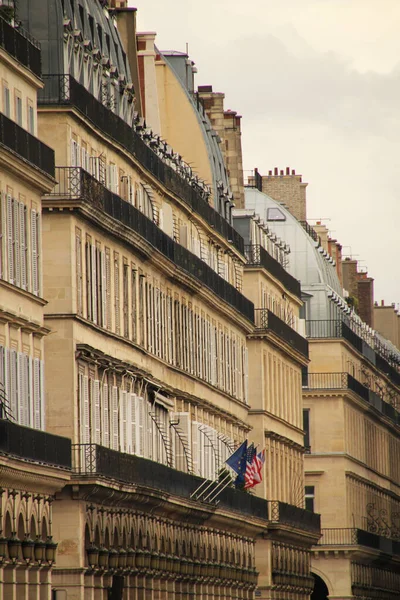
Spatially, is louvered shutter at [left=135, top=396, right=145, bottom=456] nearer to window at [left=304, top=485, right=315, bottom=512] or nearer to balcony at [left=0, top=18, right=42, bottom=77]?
balcony at [left=0, top=18, right=42, bottom=77]

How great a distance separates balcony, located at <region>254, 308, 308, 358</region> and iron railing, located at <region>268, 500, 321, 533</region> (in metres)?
7.52

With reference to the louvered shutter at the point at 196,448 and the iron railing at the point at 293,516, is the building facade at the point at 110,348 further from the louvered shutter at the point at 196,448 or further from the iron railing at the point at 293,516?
the iron railing at the point at 293,516

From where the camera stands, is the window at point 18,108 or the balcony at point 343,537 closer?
the window at point 18,108

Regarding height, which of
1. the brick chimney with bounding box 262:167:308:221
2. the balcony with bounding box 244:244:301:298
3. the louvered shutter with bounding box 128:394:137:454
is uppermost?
the brick chimney with bounding box 262:167:308:221

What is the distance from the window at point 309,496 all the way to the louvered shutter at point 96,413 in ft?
184

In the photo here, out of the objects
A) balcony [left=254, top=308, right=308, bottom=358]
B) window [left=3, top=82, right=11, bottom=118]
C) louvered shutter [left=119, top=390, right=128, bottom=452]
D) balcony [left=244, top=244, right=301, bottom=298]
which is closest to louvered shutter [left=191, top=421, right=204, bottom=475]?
louvered shutter [left=119, top=390, right=128, bottom=452]

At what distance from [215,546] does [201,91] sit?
26.8 meters

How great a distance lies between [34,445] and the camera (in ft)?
192

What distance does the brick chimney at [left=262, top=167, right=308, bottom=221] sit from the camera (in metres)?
141

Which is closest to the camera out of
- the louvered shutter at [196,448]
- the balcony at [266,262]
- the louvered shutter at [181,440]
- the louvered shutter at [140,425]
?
the louvered shutter at [140,425]

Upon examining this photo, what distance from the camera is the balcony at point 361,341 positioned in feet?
424

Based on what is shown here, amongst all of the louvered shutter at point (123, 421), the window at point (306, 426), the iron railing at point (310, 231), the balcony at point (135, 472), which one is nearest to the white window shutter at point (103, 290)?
the louvered shutter at point (123, 421)

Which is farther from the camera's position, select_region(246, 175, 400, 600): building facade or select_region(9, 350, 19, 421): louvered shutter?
select_region(246, 175, 400, 600): building facade

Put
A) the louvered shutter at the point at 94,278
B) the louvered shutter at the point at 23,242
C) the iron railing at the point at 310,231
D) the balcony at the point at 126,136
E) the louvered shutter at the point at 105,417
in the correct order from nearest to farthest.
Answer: the louvered shutter at the point at 23,242
the balcony at the point at 126,136
the louvered shutter at the point at 94,278
the louvered shutter at the point at 105,417
the iron railing at the point at 310,231
